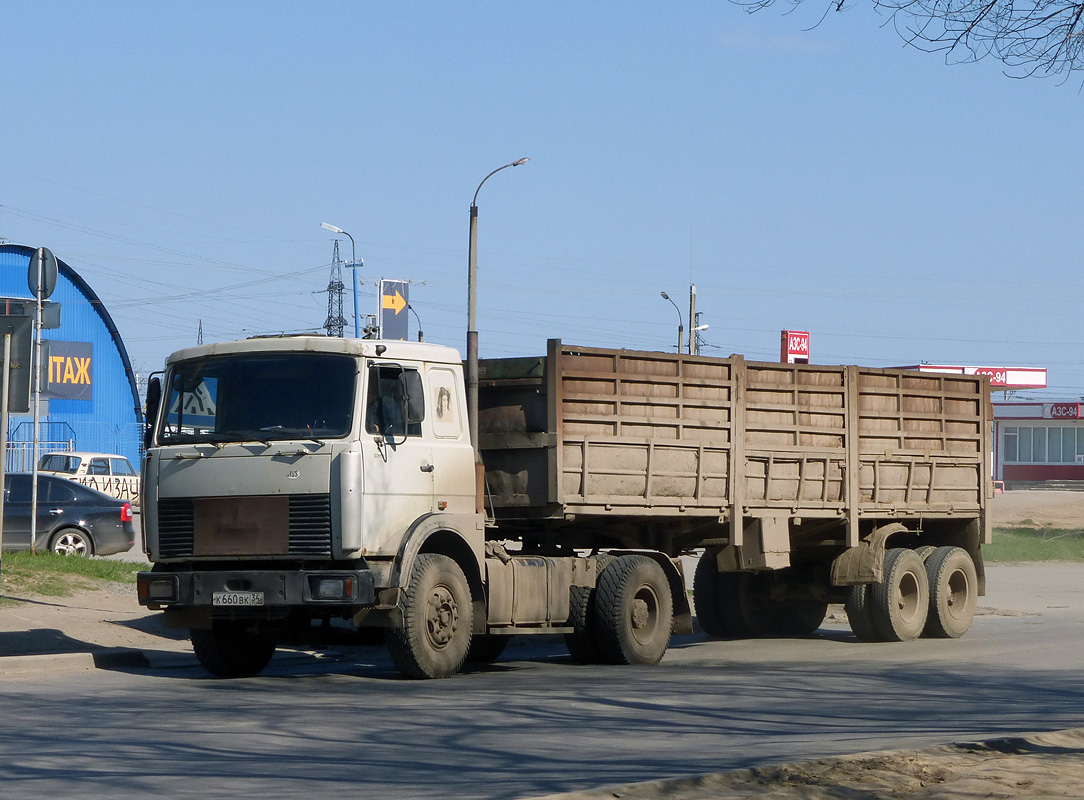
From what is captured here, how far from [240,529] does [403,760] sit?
4.09 meters

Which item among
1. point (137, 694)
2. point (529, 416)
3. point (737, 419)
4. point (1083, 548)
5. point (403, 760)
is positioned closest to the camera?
point (403, 760)

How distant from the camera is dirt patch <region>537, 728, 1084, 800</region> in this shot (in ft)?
22.9

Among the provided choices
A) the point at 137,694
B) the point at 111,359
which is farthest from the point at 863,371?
the point at 111,359

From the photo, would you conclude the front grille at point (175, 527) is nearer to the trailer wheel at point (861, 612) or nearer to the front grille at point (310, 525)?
the front grille at point (310, 525)

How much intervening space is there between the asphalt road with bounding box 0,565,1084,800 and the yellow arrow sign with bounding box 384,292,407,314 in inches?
1043

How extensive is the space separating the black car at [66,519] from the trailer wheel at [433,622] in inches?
527

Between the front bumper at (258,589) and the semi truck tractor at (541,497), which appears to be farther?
the semi truck tractor at (541,497)

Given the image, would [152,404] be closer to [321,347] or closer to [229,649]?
[321,347]

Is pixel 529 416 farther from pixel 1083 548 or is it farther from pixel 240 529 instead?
pixel 1083 548

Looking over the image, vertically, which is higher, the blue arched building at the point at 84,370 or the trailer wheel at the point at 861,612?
the blue arched building at the point at 84,370

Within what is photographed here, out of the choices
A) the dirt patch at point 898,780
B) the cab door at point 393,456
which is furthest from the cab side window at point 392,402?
the dirt patch at point 898,780

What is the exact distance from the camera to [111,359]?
182 feet

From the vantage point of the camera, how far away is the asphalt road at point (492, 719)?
24.4 ft

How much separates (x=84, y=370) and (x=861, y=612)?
4357 centimetres
